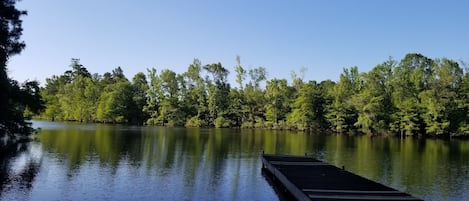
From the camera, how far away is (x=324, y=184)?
17.0 metres

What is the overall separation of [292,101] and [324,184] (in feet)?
239

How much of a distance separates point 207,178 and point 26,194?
336 inches

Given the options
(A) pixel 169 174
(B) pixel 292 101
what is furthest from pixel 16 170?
(B) pixel 292 101

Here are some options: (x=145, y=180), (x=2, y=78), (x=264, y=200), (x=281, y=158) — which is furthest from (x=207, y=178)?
(x=2, y=78)

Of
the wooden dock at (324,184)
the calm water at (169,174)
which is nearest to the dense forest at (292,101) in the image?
the calm water at (169,174)

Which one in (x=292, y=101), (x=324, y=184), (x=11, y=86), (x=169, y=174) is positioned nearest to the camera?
(x=324, y=184)

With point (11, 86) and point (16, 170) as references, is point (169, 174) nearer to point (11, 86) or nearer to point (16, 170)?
point (16, 170)

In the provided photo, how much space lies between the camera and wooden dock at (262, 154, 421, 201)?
14243 millimetres

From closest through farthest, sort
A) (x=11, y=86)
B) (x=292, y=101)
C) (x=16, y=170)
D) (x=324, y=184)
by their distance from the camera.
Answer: (x=324, y=184), (x=16, y=170), (x=11, y=86), (x=292, y=101)

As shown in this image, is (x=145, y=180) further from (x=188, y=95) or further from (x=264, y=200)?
(x=188, y=95)

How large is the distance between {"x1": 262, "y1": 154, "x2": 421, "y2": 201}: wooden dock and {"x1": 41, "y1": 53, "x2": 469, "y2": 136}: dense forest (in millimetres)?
50737

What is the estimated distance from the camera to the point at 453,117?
67.2m

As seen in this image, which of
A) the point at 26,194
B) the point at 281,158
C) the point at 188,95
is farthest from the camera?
the point at 188,95

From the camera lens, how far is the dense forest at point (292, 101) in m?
68.4
